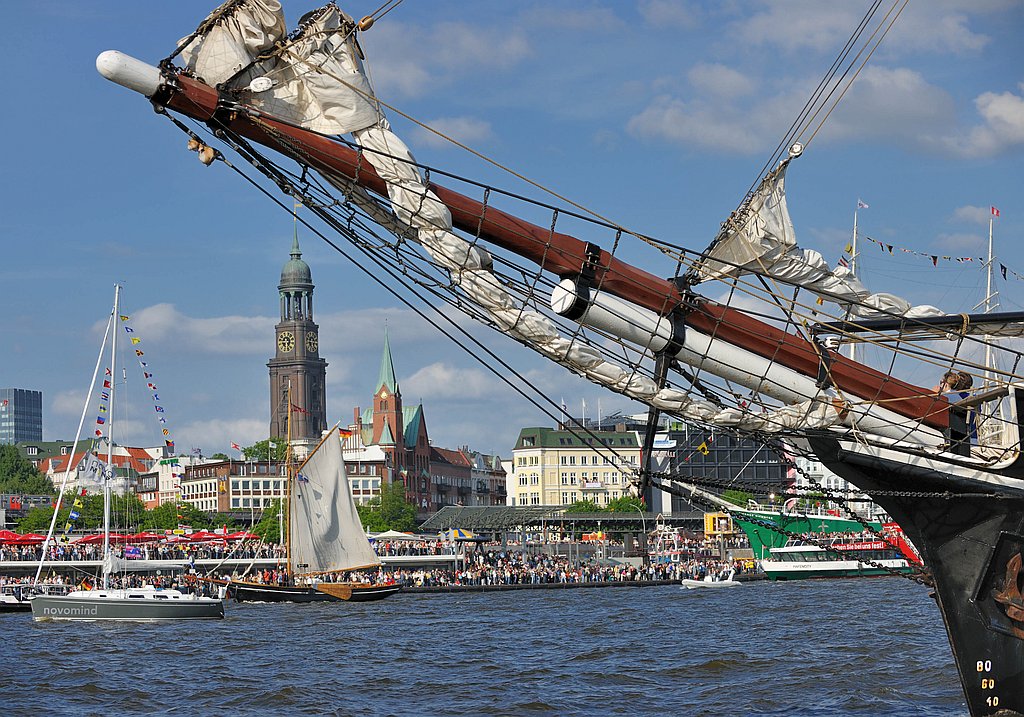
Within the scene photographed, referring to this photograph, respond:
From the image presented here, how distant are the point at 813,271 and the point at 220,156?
7859 mm

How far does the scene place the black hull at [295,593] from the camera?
68875 mm

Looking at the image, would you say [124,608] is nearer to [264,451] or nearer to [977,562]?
[977,562]

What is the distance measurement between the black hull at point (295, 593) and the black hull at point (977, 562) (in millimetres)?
52949

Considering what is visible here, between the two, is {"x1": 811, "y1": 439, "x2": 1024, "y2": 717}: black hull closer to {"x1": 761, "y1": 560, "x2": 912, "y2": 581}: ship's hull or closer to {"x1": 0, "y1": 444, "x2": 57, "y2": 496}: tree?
{"x1": 761, "y1": 560, "x2": 912, "y2": 581}: ship's hull

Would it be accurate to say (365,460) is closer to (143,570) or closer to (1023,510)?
(143,570)

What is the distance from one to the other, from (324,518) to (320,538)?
1220 mm

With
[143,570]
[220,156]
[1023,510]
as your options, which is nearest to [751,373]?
[1023,510]

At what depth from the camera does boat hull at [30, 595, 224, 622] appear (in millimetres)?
55344

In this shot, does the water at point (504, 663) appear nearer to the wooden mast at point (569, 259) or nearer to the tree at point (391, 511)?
the wooden mast at point (569, 259)

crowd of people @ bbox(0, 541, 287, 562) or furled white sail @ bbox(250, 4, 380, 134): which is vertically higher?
furled white sail @ bbox(250, 4, 380, 134)

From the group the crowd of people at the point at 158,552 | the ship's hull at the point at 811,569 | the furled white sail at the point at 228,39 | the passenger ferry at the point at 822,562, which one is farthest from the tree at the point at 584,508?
the furled white sail at the point at 228,39

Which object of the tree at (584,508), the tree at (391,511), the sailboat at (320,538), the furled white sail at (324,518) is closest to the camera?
the sailboat at (320,538)

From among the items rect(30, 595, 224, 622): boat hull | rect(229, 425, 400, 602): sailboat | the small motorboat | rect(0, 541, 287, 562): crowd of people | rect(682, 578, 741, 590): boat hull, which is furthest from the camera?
the small motorboat

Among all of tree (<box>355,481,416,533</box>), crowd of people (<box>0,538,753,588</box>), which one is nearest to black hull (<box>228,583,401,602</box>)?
crowd of people (<box>0,538,753,588</box>)
